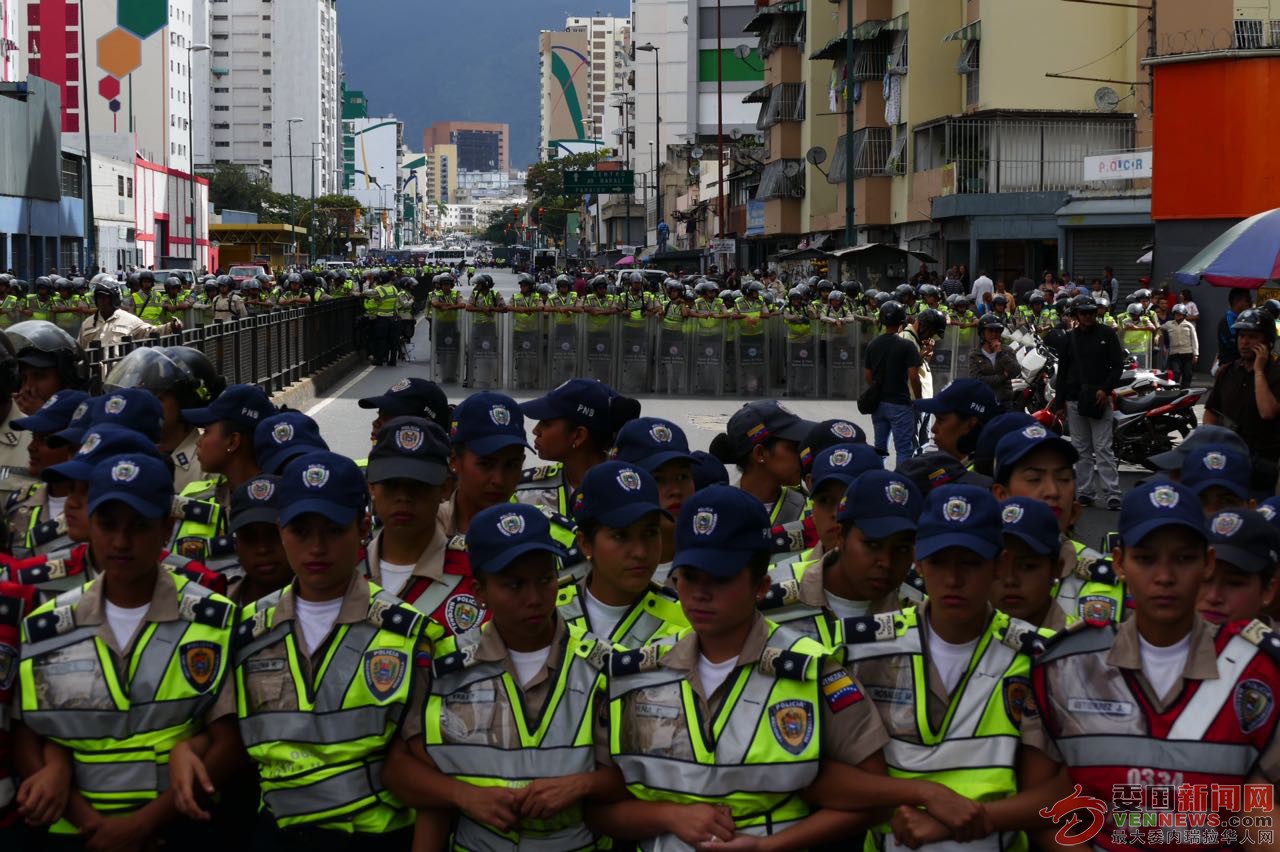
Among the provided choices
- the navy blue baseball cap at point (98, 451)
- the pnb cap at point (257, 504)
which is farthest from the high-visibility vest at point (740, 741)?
the navy blue baseball cap at point (98, 451)

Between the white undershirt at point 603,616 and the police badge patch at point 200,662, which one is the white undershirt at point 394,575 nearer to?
→ the white undershirt at point 603,616

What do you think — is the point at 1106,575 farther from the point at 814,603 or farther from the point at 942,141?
the point at 942,141

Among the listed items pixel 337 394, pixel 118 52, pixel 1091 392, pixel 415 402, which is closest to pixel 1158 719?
pixel 415 402

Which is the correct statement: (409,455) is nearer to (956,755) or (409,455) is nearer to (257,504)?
(257,504)

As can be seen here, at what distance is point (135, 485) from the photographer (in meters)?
4.68

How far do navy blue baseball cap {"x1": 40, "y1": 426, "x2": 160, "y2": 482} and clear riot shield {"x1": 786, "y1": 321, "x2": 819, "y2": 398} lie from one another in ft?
71.2

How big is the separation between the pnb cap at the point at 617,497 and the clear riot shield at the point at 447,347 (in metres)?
23.0

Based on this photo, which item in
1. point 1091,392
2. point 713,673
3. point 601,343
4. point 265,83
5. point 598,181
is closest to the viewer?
point 713,673

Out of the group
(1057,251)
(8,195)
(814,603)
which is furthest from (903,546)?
(8,195)

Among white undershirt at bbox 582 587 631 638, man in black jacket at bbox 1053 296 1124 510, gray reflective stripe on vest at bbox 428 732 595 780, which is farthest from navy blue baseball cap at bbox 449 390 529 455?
man in black jacket at bbox 1053 296 1124 510

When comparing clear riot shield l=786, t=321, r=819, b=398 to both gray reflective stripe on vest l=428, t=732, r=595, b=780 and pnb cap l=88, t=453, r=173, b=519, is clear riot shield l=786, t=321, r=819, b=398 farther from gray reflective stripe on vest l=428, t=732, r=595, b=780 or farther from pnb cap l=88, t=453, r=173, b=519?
gray reflective stripe on vest l=428, t=732, r=595, b=780

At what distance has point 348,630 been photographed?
4566 mm

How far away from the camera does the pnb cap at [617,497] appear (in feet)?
16.1

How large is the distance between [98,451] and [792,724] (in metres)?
2.53
